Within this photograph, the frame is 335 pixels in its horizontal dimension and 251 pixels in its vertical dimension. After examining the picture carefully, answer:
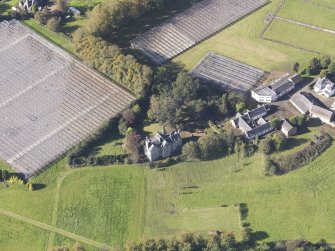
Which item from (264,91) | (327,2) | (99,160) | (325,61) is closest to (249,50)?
(264,91)

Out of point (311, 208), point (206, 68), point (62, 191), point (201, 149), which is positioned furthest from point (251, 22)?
point (62, 191)

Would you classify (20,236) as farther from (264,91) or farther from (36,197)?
(264,91)

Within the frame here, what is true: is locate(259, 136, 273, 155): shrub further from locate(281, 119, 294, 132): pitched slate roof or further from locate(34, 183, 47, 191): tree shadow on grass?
locate(34, 183, 47, 191): tree shadow on grass

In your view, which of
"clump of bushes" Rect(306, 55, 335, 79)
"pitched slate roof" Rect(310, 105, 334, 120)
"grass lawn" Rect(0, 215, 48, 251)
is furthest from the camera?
"clump of bushes" Rect(306, 55, 335, 79)

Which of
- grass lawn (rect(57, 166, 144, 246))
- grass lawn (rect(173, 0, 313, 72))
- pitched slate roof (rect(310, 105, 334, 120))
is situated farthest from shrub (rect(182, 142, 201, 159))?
grass lawn (rect(173, 0, 313, 72))

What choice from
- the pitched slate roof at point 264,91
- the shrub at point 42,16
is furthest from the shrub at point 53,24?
the pitched slate roof at point 264,91

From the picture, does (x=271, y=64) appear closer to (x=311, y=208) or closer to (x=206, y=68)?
(x=206, y=68)
